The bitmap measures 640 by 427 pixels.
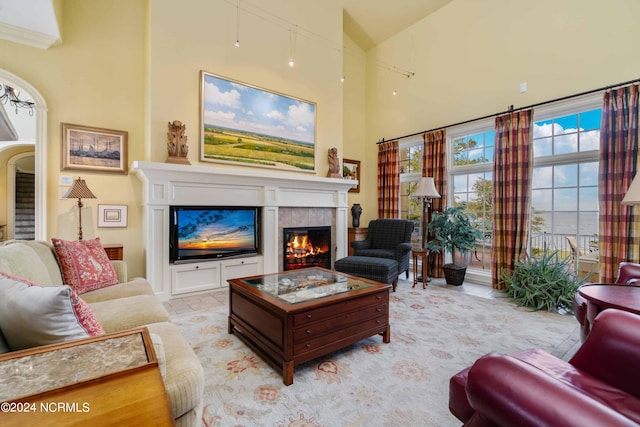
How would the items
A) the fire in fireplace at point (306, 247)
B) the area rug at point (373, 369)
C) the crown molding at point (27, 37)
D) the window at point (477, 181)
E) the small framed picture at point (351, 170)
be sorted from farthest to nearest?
the small framed picture at point (351, 170), the fire in fireplace at point (306, 247), the window at point (477, 181), the crown molding at point (27, 37), the area rug at point (373, 369)

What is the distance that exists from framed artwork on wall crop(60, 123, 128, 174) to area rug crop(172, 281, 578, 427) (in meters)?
2.31

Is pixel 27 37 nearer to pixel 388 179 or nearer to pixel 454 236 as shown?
pixel 388 179

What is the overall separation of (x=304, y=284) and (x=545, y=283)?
2.95 m

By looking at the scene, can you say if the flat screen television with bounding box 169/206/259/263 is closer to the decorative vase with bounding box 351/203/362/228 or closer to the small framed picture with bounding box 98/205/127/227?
the small framed picture with bounding box 98/205/127/227

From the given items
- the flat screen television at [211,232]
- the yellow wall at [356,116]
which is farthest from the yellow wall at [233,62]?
the yellow wall at [356,116]

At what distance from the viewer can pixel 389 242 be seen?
4785 mm

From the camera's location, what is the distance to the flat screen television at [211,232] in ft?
12.6

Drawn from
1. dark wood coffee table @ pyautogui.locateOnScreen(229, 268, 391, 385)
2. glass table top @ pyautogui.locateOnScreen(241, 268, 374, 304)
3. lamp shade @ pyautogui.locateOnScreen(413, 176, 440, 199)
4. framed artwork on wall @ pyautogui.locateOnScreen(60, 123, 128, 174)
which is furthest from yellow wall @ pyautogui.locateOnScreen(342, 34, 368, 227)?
framed artwork on wall @ pyautogui.locateOnScreen(60, 123, 128, 174)

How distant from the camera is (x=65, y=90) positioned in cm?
359

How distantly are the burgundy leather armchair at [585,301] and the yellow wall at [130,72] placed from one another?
4368mm

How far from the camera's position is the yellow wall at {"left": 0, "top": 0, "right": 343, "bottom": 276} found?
3.55 metres

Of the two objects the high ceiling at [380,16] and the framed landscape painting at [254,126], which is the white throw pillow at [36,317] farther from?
the high ceiling at [380,16]

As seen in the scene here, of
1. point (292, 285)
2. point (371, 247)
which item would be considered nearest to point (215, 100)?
point (292, 285)

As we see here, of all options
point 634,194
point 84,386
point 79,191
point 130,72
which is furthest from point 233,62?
point 634,194
